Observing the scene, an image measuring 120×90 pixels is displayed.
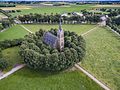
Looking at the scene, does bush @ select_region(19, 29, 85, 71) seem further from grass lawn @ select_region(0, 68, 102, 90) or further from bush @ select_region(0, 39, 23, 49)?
bush @ select_region(0, 39, 23, 49)

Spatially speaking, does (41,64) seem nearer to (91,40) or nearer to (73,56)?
(73,56)

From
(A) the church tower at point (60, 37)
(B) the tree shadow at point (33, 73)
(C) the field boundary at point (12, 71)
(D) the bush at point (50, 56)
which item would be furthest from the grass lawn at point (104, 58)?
(C) the field boundary at point (12, 71)

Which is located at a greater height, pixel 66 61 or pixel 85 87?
pixel 66 61

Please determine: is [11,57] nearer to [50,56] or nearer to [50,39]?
[50,39]

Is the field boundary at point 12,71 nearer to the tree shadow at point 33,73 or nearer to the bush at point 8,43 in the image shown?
the tree shadow at point 33,73

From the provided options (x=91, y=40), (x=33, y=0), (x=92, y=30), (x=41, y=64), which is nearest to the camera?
(x=41, y=64)

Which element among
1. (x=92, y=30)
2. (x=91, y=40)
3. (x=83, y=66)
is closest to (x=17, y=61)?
(x=83, y=66)
